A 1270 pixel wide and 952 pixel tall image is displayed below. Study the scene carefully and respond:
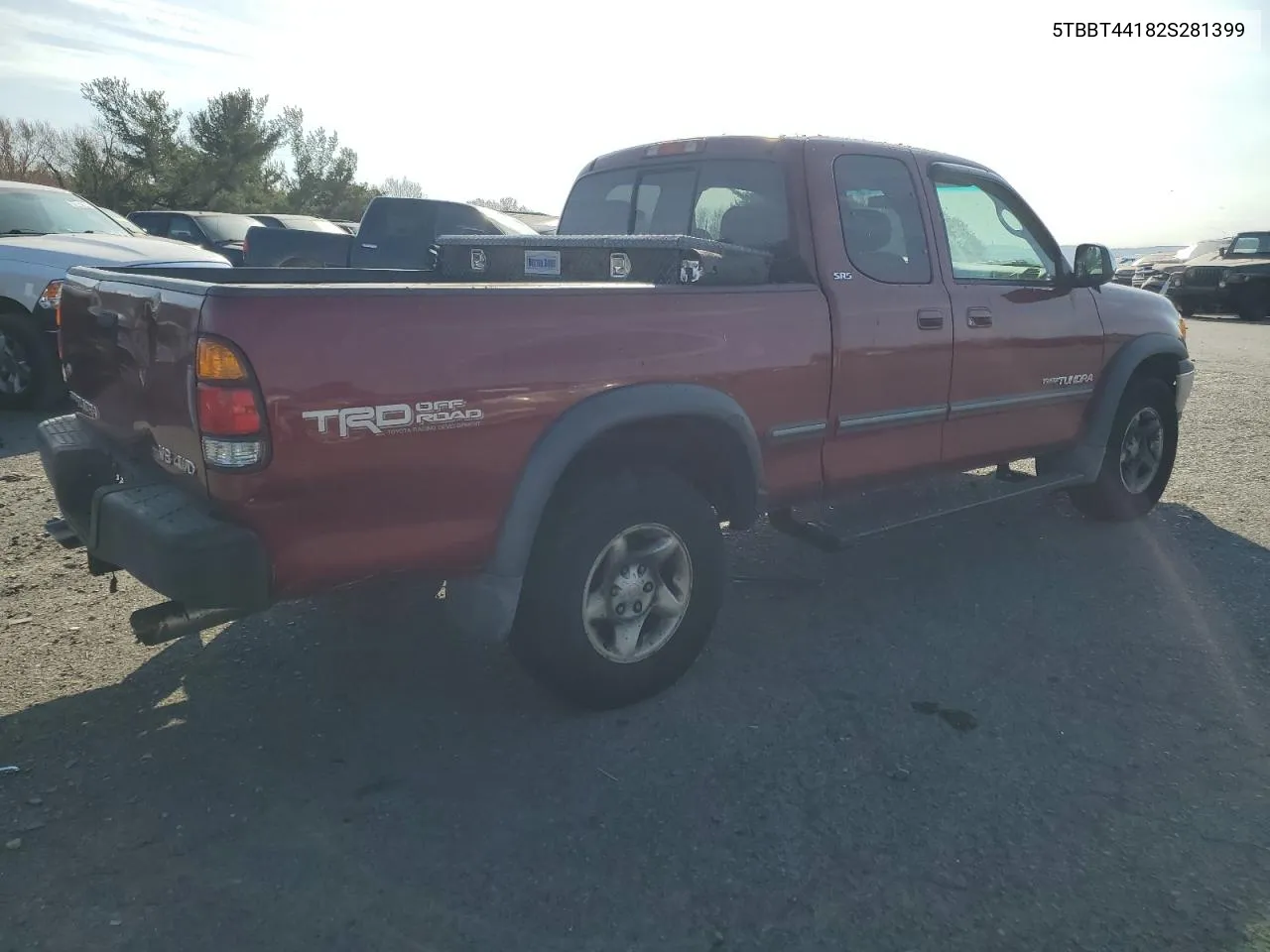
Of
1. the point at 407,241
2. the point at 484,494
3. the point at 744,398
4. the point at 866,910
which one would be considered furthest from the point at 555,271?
the point at 407,241

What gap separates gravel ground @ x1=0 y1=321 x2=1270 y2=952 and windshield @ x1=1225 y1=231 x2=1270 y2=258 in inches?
773

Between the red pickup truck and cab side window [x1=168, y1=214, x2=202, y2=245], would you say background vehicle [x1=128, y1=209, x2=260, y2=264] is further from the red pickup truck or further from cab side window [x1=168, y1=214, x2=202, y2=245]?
the red pickup truck

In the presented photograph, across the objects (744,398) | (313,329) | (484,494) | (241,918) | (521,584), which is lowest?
(241,918)

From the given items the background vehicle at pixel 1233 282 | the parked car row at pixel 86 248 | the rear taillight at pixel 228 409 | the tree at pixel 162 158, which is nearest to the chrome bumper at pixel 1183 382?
the parked car row at pixel 86 248

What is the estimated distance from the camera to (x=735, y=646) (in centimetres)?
399

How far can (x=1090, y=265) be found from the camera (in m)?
5.06

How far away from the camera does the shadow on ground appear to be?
2.41 m

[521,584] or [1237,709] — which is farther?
[1237,709]

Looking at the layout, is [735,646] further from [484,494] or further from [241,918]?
[241,918]

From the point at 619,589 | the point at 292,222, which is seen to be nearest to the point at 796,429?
the point at 619,589

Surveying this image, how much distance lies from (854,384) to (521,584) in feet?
5.32

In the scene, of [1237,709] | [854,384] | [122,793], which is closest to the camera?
[122,793]

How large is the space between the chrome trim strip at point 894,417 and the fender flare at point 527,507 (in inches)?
45.0

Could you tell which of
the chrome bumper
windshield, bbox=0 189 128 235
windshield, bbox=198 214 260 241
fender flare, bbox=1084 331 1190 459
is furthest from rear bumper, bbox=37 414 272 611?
windshield, bbox=198 214 260 241
